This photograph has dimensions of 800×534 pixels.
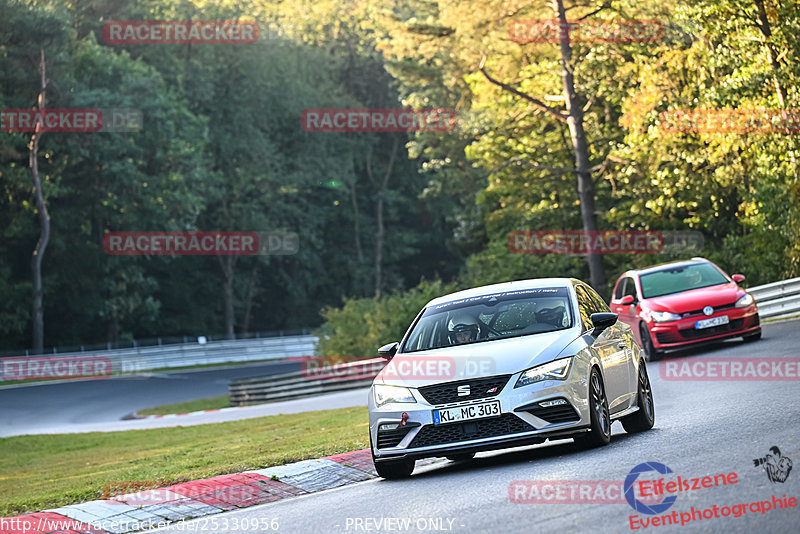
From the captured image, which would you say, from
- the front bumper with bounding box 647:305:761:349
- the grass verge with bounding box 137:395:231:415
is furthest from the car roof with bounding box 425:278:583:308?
the grass verge with bounding box 137:395:231:415

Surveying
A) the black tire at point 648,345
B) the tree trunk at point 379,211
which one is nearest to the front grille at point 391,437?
the black tire at point 648,345

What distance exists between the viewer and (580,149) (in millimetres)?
40750

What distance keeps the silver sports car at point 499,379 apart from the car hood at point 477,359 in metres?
0.01

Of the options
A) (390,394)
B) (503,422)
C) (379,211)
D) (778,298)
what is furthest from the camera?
(379,211)

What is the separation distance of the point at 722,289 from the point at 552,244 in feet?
80.2

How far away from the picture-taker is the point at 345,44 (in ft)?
292

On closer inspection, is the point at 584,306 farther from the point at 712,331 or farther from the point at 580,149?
the point at 580,149

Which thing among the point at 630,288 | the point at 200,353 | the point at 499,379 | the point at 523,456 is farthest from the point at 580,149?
the point at 499,379

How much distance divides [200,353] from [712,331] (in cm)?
4339

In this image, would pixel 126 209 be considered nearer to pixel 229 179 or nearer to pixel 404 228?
pixel 229 179

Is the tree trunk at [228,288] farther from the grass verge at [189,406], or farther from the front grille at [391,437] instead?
the front grille at [391,437]

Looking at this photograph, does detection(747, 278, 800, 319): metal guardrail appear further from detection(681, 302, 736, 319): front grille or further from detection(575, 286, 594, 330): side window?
detection(575, 286, 594, 330): side window

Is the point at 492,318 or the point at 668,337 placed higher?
the point at 492,318

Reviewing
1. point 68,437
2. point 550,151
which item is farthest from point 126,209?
Result: point 68,437
